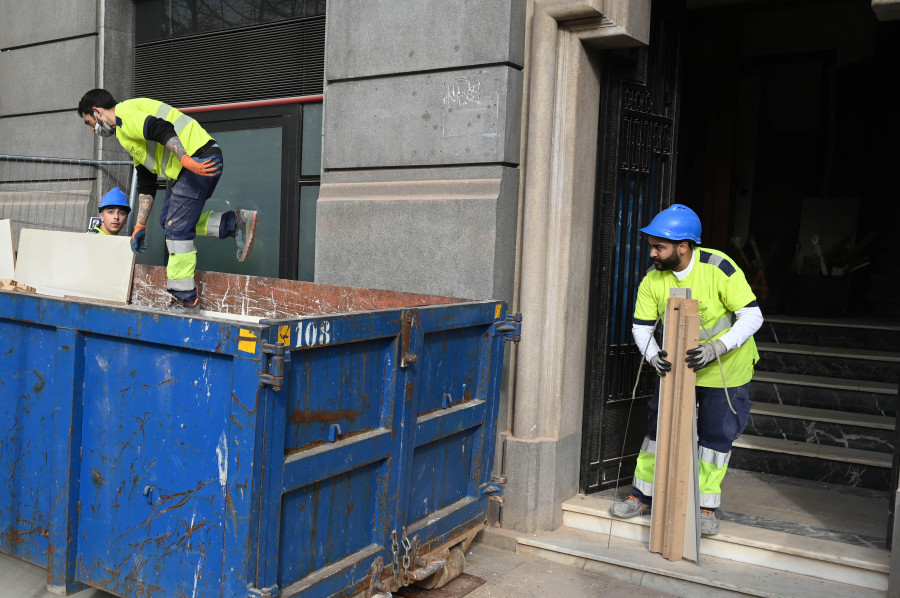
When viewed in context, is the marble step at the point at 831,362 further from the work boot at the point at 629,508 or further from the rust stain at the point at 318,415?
the rust stain at the point at 318,415

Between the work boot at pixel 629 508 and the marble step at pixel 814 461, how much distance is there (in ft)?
4.83

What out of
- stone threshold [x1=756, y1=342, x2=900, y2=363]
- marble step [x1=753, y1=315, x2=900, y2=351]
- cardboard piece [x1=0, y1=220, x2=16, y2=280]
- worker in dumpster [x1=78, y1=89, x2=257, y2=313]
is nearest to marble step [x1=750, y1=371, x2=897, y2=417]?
stone threshold [x1=756, y1=342, x2=900, y2=363]

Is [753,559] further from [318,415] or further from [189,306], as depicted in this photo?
[189,306]

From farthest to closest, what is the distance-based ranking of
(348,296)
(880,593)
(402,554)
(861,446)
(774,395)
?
(774,395)
(861,446)
(348,296)
(880,593)
(402,554)

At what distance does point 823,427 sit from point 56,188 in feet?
24.4

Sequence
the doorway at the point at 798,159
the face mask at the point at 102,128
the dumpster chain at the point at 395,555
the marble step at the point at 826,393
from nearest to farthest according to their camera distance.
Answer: the dumpster chain at the point at 395,555 → the face mask at the point at 102,128 → the marble step at the point at 826,393 → the doorway at the point at 798,159

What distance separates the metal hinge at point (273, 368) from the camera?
2926 mm

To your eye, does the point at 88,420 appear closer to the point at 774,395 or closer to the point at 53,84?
the point at 774,395

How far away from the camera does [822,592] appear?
439 centimetres

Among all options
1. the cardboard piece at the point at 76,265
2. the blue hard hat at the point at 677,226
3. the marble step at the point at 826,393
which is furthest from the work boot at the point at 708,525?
the cardboard piece at the point at 76,265

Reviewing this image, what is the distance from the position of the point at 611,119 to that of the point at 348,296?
6.98 feet

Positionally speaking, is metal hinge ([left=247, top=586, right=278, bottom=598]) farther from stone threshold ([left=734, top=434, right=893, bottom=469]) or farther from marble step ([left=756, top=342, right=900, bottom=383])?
marble step ([left=756, top=342, right=900, bottom=383])

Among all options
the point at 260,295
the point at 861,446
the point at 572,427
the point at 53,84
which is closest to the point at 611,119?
the point at 572,427

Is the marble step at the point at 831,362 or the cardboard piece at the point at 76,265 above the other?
the cardboard piece at the point at 76,265
